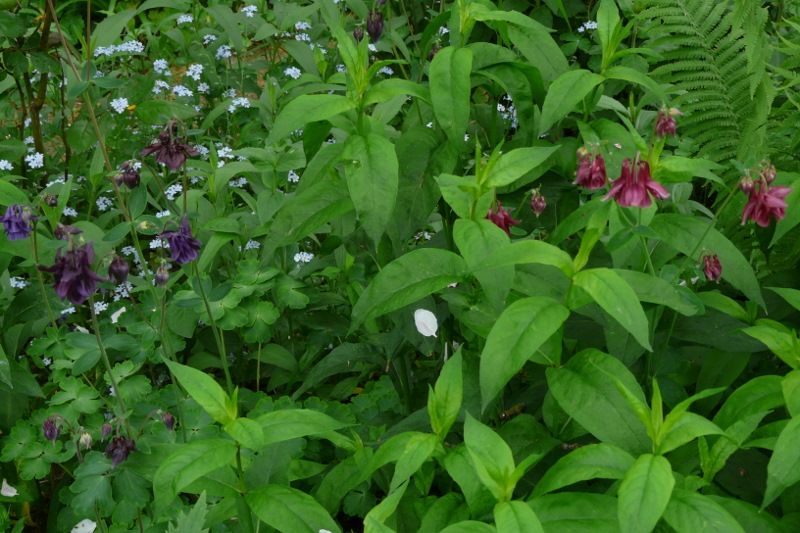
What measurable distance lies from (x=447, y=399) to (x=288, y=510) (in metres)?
0.36

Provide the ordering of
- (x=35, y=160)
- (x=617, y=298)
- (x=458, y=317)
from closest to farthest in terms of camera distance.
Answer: (x=617, y=298), (x=458, y=317), (x=35, y=160)

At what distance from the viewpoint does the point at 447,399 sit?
196cm

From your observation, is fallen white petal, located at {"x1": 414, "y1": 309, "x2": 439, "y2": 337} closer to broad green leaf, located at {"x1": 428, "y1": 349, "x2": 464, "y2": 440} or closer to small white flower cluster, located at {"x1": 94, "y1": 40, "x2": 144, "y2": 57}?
broad green leaf, located at {"x1": 428, "y1": 349, "x2": 464, "y2": 440}

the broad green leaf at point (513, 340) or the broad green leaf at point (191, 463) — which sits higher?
the broad green leaf at point (513, 340)

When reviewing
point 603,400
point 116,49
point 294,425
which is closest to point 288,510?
point 294,425

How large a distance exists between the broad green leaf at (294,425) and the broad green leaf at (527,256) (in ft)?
1.32

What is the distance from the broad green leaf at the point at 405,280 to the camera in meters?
1.97

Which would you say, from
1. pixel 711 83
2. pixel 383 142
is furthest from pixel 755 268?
pixel 383 142

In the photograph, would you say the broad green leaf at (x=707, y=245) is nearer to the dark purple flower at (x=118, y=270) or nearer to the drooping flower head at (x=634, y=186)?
the drooping flower head at (x=634, y=186)

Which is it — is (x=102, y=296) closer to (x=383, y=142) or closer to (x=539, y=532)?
(x=383, y=142)

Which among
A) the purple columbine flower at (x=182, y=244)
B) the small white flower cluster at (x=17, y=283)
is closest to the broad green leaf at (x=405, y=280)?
the purple columbine flower at (x=182, y=244)

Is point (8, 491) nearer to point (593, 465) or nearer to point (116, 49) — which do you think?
point (593, 465)

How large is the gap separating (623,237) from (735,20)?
46.6 inches

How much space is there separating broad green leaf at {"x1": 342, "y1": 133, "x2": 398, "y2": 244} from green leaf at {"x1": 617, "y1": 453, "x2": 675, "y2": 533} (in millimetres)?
632
